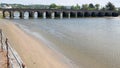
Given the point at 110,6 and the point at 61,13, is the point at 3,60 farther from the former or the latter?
the point at 110,6

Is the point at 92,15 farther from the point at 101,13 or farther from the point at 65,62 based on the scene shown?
the point at 65,62

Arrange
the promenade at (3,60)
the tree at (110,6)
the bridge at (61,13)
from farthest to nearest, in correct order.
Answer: the tree at (110,6) → the bridge at (61,13) → the promenade at (3,60)

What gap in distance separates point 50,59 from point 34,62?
254 centimetres

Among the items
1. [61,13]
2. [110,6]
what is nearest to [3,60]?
[61,13]

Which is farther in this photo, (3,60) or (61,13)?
(61,13)

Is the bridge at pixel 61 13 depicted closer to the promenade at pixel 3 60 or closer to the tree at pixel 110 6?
the tree at pixel 110 6

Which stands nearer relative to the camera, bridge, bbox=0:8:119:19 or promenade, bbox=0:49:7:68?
promenade, bbox=0:49:7:68

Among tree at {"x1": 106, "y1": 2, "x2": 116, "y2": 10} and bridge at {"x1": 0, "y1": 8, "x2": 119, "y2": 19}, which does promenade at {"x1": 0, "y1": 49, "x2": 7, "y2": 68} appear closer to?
bridge at {"x1": 0, "y1": 8, "x2": 119, "y2": 19}

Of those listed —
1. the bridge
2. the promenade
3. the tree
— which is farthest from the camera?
the tree

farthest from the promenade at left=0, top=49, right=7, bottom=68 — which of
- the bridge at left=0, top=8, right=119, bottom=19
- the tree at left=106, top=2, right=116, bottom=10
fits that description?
the tree at left=106, top=2, right=116, bottom=10

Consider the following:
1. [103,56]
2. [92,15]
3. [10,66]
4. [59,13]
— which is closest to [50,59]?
[103,56]

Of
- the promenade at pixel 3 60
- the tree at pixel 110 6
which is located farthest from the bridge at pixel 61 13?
the promenade at pixel 3 60

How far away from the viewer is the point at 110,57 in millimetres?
24469

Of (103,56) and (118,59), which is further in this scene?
(103,56)
